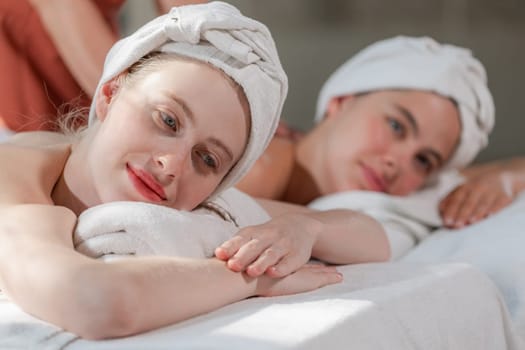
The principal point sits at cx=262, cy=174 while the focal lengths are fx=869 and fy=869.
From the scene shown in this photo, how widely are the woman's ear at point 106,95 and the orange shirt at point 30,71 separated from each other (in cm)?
13

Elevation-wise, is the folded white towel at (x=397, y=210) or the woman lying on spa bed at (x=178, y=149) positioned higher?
the woman lying on spa bed at (x=178, y=149)

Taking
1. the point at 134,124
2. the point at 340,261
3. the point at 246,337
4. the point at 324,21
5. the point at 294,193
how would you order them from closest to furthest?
the point at 246,337 → the point at 134,124 → the point at 340,261 → the point at 294,193 → the point at 324,21

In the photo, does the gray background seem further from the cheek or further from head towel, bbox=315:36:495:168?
the cheek

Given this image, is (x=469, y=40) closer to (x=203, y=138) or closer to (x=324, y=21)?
(x=324, y=21)

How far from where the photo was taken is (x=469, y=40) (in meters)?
1.93

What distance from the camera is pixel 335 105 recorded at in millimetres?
1672

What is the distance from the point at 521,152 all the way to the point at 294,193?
67 centimetres

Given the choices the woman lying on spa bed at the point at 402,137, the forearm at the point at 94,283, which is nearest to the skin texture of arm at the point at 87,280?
the forearm at the point at 94,283

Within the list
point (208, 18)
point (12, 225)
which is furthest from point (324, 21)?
point (12, 225)

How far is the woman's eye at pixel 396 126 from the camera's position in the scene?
1.52 meters

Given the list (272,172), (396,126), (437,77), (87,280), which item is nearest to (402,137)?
(396,126)

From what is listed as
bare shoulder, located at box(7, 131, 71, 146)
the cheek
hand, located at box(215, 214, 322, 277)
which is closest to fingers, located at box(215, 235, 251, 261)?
hand, located at box(215, 214, 322, 277)

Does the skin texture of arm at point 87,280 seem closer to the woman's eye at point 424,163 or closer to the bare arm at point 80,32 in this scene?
the bare arm at point 80,32

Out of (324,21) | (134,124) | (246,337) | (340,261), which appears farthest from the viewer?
(324,21)
